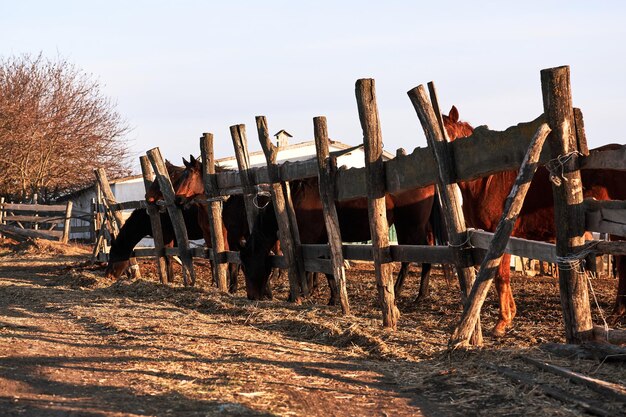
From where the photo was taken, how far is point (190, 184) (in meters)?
14.4

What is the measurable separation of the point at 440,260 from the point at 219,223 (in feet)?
19.6

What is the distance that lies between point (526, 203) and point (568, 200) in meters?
3.27

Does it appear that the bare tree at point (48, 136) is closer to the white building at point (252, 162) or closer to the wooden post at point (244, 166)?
the white building at point (252, 162)

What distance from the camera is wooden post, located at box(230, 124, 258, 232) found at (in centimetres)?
1200

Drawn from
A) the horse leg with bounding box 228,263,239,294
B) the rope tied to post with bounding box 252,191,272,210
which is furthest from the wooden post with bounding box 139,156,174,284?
the rope tied to post with bounding box 252,191,272,210

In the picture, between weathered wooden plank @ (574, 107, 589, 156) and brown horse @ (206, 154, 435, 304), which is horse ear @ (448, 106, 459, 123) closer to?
brown horse @ (206, 154, 435, 304)

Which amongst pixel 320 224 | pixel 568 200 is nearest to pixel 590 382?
pixel 568 200

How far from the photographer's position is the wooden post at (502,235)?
19.4 ft

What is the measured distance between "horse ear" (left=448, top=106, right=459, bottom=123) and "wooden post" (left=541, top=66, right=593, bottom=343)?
3.55 metres

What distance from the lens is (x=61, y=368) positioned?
6.06m

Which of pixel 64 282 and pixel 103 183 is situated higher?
pixel 103 183

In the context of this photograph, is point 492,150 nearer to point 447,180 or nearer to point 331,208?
point 447,180

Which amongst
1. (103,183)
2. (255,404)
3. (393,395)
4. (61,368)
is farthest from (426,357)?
(103,183)

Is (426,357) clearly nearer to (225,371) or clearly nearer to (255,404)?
(225,371)
